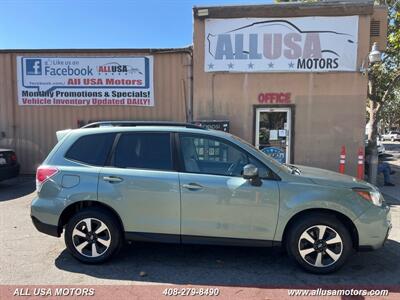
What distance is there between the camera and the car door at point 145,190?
416cm

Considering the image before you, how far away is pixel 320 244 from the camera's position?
407 centimetres

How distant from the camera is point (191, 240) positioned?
4207 mm

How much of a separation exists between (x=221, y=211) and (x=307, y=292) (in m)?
1.25

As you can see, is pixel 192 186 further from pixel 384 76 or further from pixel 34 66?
pixel 384 76

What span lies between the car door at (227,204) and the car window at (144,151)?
0.28 metres

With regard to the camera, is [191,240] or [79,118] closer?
[191,240]

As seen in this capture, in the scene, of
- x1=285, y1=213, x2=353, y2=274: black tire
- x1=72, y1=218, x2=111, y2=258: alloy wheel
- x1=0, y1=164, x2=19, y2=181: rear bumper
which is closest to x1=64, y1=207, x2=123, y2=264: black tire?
x1=72, y1=218, x2=111, y2=258: alloy wheel

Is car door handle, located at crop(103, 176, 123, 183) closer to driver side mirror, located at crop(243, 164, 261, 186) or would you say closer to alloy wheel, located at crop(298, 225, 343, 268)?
driver side mirror, located at crop(243, 164, 261, 186)

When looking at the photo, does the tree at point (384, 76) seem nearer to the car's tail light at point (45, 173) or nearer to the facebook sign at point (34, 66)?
the facebook sign at point (34, 66)

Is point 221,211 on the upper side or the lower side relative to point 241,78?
lower

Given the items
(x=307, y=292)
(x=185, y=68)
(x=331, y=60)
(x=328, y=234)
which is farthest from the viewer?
(x=185, y=68)

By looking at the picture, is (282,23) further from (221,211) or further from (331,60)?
(221,211)

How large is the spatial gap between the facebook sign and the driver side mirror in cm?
884

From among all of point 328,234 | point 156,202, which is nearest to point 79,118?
point 156,202
